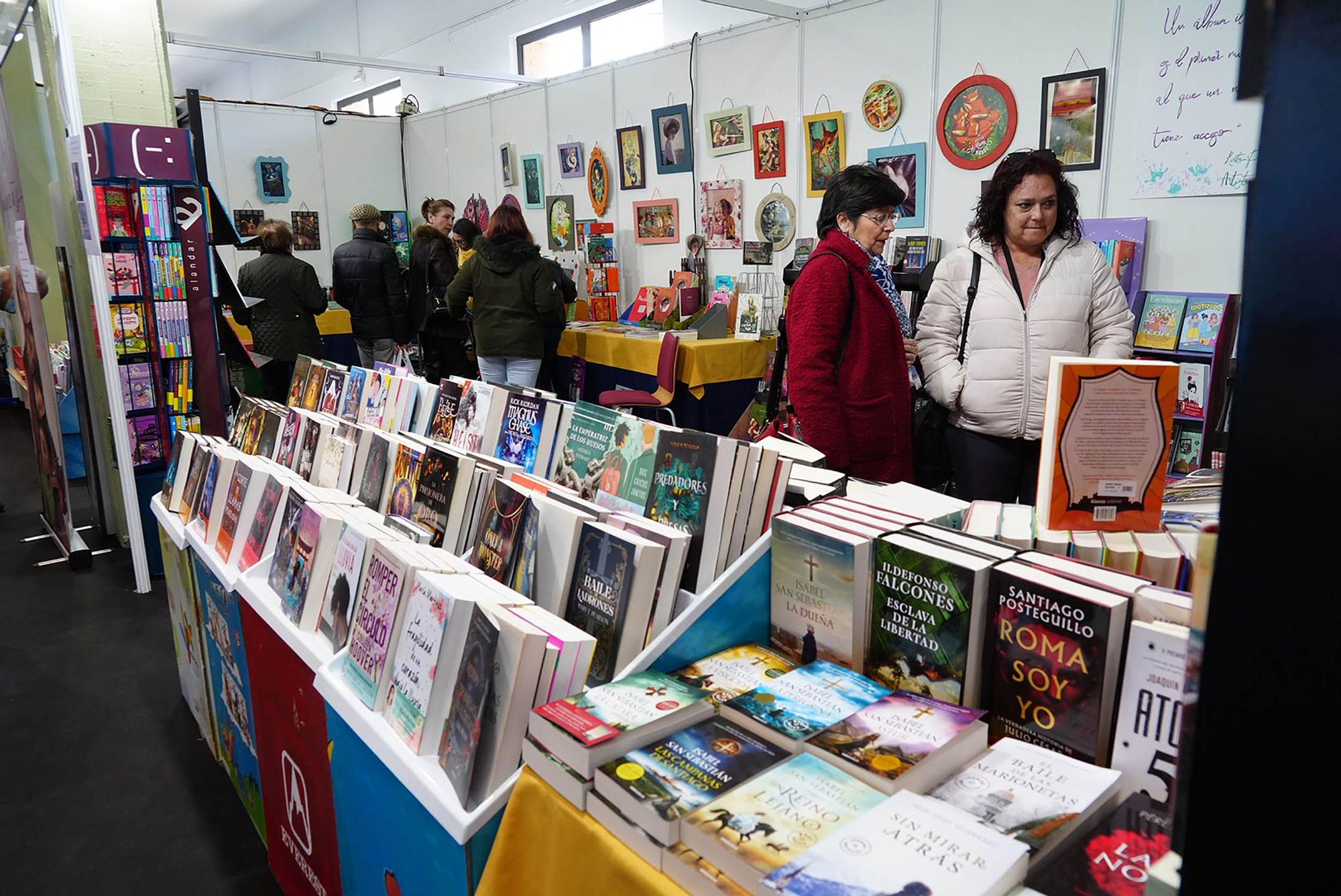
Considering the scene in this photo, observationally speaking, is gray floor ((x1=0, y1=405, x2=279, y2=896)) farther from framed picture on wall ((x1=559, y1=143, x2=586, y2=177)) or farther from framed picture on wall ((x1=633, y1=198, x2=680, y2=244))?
framed picture on wall ((x1=559, y1=143, x2=586, y2=177))

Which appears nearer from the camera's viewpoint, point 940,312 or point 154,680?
point 940,312

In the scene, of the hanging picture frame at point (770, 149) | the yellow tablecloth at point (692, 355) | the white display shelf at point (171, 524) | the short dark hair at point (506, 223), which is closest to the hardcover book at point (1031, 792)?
the white display shelf at point (171, 524)

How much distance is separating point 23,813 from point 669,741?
2.42 metres

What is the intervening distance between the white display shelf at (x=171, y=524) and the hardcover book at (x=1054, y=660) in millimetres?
2305

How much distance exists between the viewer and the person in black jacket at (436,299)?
6.55 metres

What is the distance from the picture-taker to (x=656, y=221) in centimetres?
667

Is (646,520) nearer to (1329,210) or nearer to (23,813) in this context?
(1329,210)

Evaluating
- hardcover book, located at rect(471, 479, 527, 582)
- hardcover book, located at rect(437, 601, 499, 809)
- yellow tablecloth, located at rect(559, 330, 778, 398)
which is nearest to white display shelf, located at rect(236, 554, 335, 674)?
hardcover book, located at rect(471, 479, 527, 582)

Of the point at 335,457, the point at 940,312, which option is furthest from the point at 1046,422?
the point at 335,457

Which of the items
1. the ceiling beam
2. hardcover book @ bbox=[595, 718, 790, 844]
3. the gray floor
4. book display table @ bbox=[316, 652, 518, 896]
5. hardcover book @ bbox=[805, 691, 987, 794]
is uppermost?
the ceiling beam

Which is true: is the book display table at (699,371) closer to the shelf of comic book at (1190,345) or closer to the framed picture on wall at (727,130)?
the framed picture on wall at (727,130)

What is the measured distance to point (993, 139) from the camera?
14.7ft

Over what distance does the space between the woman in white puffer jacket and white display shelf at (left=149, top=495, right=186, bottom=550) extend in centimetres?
226

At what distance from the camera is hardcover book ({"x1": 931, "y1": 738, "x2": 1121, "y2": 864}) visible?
0.98 meters
